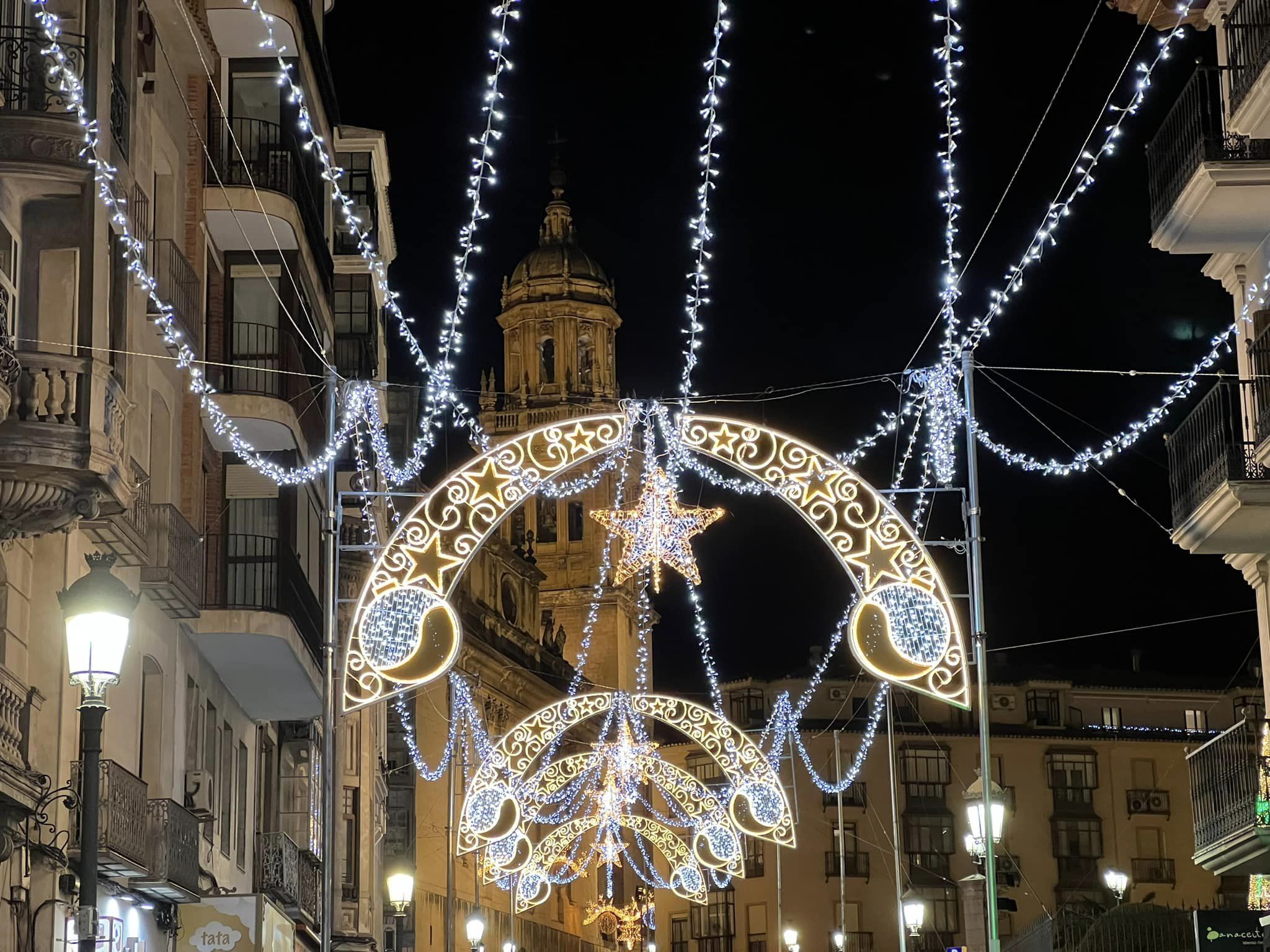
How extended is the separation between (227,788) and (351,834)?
11.7m

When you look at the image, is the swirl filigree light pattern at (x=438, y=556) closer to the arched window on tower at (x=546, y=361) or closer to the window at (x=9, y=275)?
the window at (x=9, y=275)

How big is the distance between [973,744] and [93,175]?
227 feet

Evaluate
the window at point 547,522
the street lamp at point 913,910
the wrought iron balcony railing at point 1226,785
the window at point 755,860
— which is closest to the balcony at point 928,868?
the window at point 755,860

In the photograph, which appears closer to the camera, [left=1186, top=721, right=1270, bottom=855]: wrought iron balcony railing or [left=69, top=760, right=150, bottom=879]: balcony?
[left=69, top=760, right=150, bottom=879]: balcony

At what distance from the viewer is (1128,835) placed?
83.0m

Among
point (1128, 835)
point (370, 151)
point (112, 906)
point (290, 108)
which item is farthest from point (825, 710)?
point (112, 906)

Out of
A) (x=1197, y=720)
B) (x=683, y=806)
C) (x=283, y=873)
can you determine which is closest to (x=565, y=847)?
(x=683, y=806)

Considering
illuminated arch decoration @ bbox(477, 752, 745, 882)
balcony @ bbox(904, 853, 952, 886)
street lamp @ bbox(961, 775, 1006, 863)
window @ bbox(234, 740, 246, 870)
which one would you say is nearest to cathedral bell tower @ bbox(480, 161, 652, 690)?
balcony @ bbox(904, 853, 952, 886)

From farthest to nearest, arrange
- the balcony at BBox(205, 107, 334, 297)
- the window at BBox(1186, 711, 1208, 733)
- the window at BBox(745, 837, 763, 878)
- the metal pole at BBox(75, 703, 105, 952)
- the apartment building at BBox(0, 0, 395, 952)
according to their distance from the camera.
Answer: the window at BBox(1186, 711, 1208, 733) → the window at BBox(745, 837, 763, 878) → the balcony at BBox(205, 107, 334, 297) → the apartment building at BBox(0, 0, 395, 952) → the metal pole at BBox(75, 703, 105, 952)

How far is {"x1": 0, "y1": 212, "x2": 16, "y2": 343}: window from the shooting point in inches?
688

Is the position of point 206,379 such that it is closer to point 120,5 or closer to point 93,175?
point 120,5

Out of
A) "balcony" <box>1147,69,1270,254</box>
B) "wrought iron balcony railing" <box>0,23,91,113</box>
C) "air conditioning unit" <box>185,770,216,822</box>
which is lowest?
"air conditioning unit" <box>185,770,216,822</box>

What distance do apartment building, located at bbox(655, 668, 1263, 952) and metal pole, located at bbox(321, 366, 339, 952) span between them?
59138 millimetres

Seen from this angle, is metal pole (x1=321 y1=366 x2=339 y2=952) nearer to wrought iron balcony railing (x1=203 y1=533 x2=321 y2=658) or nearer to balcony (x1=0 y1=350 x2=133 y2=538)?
balcony (x1=0 y1=350 x2=133 y2=538)
